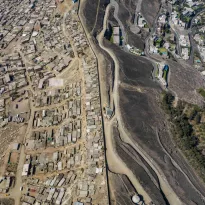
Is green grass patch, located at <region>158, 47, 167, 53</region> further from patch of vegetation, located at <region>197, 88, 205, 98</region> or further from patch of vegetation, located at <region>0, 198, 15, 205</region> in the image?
patch of vegetation, located at <region>0, 198, 15, 205</region>

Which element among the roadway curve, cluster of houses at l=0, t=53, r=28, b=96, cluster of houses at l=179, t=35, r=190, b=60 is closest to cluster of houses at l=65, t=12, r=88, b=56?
the roadway curve

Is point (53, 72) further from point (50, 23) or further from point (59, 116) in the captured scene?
point (50, 23)

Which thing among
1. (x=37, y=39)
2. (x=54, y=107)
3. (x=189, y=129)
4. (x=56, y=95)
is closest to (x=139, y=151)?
(x=189, y=129)

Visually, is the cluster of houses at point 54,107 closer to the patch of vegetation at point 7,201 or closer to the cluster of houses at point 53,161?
the cluster of houses at point 53,161

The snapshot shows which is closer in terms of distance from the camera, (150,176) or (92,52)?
(150,176)

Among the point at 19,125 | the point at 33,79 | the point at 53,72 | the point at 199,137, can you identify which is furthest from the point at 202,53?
the point at 19,125

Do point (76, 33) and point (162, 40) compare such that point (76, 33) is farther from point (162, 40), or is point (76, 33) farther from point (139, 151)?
point (139, 151)

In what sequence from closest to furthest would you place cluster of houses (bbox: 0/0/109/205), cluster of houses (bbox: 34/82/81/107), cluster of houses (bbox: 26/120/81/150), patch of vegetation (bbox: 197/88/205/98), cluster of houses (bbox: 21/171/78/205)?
1. cluster of houses (bbox: 21/171/78/205)
2. cluster of houses (bbox: 0/0/109/205)
3. cluster of houses (bbox: 26/120/81/150)
4. cluster of houses (bbox: 34/82/81/107)
5. patch of vegetation (bbox: 197/88/205/98)

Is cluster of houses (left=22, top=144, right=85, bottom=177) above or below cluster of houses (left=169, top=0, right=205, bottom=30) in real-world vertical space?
below

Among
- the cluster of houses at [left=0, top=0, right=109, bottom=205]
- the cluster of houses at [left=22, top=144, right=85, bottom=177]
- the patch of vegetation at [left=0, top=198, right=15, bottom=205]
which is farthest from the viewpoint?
the cluster of houses at [left=22, top=144, right=85, bottom=177]
